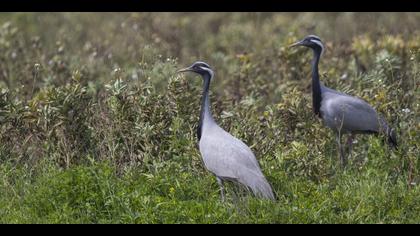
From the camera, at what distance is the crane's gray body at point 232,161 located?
824 centimetres

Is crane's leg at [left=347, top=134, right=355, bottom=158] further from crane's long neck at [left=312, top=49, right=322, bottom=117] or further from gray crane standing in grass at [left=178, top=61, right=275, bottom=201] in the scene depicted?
gray crane standing in grass at [left=178, top=61, right=275, bottom=201]

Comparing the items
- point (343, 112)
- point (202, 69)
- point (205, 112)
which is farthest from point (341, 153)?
point (202, 69)

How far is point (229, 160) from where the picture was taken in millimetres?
8492

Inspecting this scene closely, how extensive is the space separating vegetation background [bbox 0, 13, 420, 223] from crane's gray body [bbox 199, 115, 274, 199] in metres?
0.22

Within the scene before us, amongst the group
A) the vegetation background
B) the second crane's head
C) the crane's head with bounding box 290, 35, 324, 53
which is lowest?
the vegetation background

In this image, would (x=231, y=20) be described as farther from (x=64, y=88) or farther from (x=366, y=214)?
(x=366, y=214)

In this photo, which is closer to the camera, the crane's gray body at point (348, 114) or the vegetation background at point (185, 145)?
the vegetation background at point (185, 145)

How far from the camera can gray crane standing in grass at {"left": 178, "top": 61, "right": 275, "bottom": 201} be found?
825 cm

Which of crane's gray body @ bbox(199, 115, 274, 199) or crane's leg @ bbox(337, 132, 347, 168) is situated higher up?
crane's gray body @ bbox(199, 115, 274, 199)

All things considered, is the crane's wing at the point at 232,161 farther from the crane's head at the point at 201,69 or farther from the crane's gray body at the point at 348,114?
the crane's gray body at the point at 348,114

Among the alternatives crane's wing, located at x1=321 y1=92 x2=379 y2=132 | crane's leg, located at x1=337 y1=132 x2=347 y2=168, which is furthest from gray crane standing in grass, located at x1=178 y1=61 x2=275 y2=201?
crane's wing, located at x1=321 y1=92 x2=379 y2=132

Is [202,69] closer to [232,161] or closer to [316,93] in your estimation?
[232,161]

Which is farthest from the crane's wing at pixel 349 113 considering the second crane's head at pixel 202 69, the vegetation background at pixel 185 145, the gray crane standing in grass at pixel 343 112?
the second crane's head at pixel 202 69

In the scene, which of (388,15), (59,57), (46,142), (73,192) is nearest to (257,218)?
(73,192)
